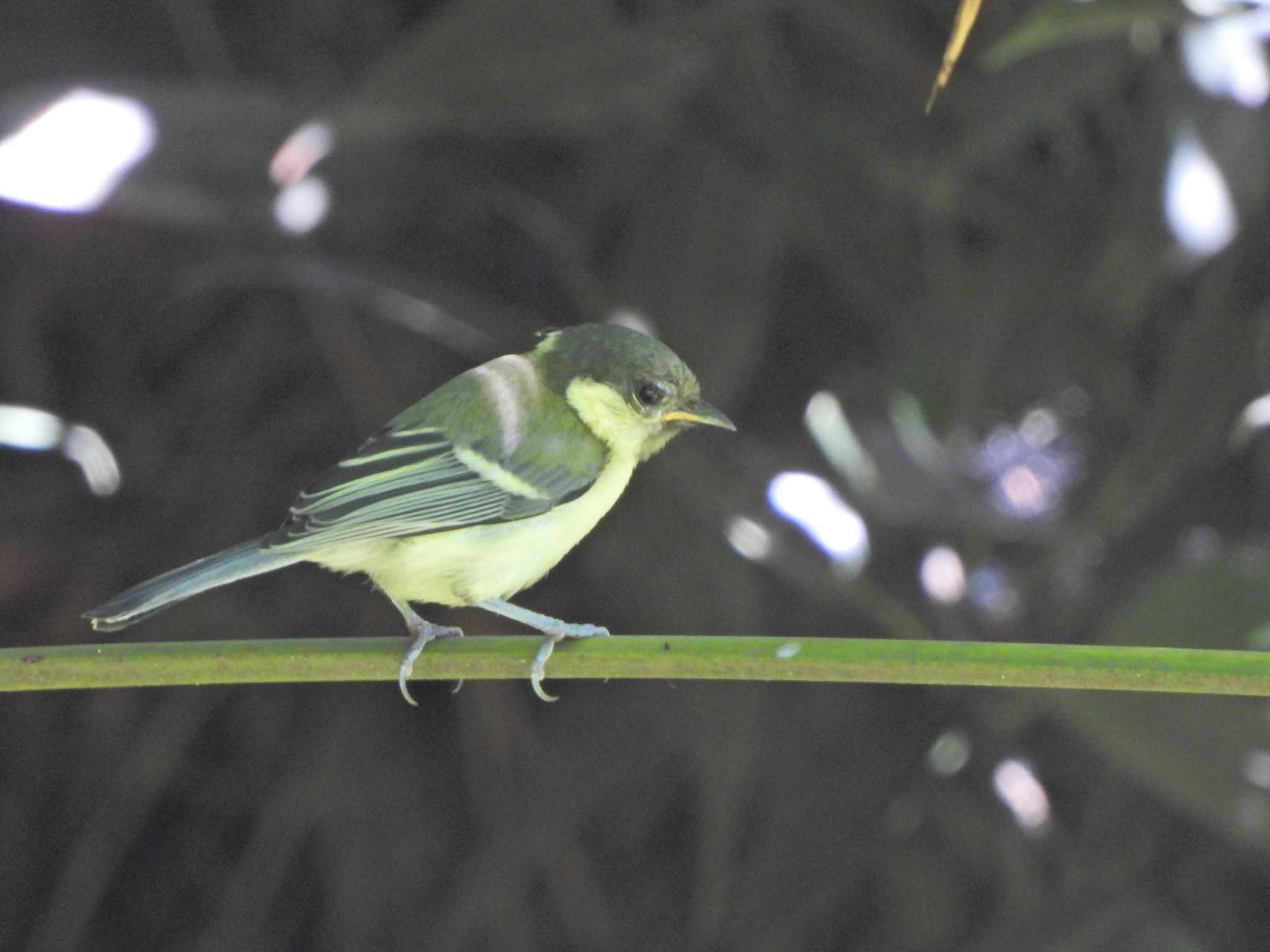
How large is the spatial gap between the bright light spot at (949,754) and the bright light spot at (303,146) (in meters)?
1.43

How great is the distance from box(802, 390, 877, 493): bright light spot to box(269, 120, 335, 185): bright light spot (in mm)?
899

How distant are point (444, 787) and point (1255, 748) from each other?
4.60 ft

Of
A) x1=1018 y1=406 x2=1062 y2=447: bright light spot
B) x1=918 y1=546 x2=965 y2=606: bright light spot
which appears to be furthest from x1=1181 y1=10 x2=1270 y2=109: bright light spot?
x1=918 y1=546 x2=965 y2=606: bright light spot

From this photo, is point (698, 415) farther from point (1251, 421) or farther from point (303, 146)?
point (1251, 421)

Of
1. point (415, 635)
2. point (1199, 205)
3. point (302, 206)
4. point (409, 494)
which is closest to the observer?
point (415, 635)

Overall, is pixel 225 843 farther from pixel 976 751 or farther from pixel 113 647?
pixel 113 647

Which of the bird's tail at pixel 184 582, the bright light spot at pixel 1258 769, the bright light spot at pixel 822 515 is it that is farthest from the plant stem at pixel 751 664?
the bright light spot at pixel 1258 769

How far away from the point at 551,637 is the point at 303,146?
1.18 m

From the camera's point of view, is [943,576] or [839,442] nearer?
[839,442]

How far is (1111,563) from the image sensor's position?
2.67 metres

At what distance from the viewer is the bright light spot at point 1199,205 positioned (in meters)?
2.34

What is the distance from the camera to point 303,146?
2.28 m

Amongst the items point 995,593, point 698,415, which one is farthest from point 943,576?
point 698,415

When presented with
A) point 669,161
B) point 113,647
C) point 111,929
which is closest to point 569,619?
point 669,161
